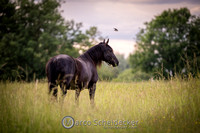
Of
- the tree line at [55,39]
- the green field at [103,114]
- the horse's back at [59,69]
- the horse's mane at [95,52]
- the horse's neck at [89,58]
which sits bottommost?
the green field at [103,114]

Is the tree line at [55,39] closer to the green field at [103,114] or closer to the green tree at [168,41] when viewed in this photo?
the green tree at [168,41]

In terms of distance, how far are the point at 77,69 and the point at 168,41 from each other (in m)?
25.1

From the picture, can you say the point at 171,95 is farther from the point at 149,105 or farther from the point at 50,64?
the point at 50,64

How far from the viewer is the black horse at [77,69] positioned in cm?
485

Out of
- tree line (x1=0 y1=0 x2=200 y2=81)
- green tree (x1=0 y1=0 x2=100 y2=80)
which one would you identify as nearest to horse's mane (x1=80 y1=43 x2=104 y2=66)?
tree line (x1=0 y1=0 x2=200 y2=81)

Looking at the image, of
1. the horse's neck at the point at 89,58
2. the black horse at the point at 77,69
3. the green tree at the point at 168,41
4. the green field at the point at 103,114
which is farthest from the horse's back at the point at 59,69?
the green tree at the point at 168,41

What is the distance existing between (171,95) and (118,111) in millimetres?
2401

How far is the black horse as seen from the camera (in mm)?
4852

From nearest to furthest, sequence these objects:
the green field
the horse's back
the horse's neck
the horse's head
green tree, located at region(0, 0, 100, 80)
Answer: the green field → the horse's back → the horse's neck → the horse's head → green tree, located at region(0, 0, 100, 80)

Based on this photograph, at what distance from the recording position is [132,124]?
14.5 feet

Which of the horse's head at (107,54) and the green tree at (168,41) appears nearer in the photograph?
the horse's head at (107,54)

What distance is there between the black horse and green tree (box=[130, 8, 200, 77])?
65.8 feet

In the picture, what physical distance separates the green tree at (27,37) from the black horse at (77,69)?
48.7 feet

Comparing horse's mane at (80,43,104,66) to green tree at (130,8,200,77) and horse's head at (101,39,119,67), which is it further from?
green tree at (130,8,200,77)
